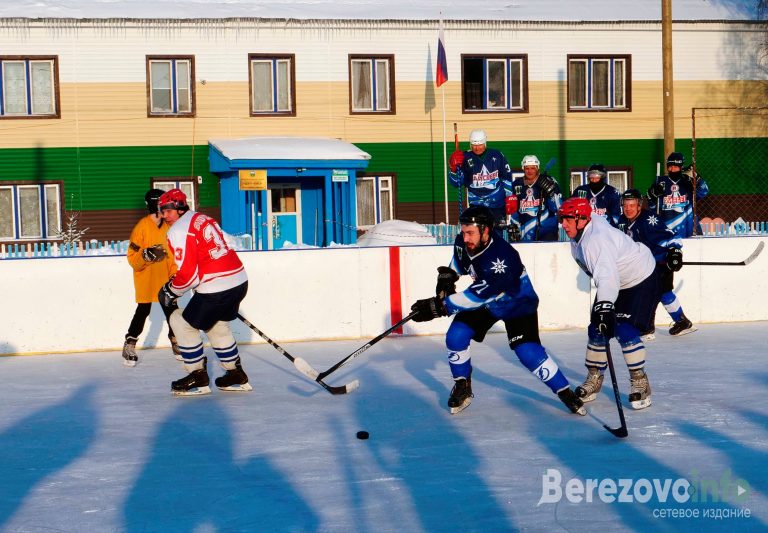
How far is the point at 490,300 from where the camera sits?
5965mm

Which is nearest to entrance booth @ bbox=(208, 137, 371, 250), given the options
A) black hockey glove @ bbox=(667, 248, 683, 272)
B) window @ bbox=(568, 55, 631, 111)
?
window @ bbox=(568, 55, 631, 111)

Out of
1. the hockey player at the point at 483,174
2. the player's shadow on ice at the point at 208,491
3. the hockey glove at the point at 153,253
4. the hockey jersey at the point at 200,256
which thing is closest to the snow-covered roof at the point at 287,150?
the hockey player at the point at 483,174

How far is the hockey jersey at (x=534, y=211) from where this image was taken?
10312 mm

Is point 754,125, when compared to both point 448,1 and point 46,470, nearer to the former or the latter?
point 448,1

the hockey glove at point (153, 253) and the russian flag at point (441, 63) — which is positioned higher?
the russian flag at point (441, 63)

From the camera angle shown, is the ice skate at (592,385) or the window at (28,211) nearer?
the ice skate at (592,385)

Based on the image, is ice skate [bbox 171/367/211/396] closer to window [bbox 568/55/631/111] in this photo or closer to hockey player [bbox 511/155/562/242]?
hockey player [bbox 511/155/562/242]

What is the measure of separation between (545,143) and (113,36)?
27.4ft

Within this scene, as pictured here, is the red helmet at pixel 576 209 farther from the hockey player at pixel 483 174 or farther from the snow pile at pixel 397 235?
the snow pile at pixel 397 235

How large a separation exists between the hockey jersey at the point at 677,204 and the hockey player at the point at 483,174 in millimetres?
1561

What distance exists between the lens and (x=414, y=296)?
9.80 m

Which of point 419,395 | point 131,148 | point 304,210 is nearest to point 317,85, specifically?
point 304,210

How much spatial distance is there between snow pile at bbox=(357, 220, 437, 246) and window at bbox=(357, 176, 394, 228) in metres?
1.71

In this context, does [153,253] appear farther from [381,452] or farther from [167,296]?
[381,452]
